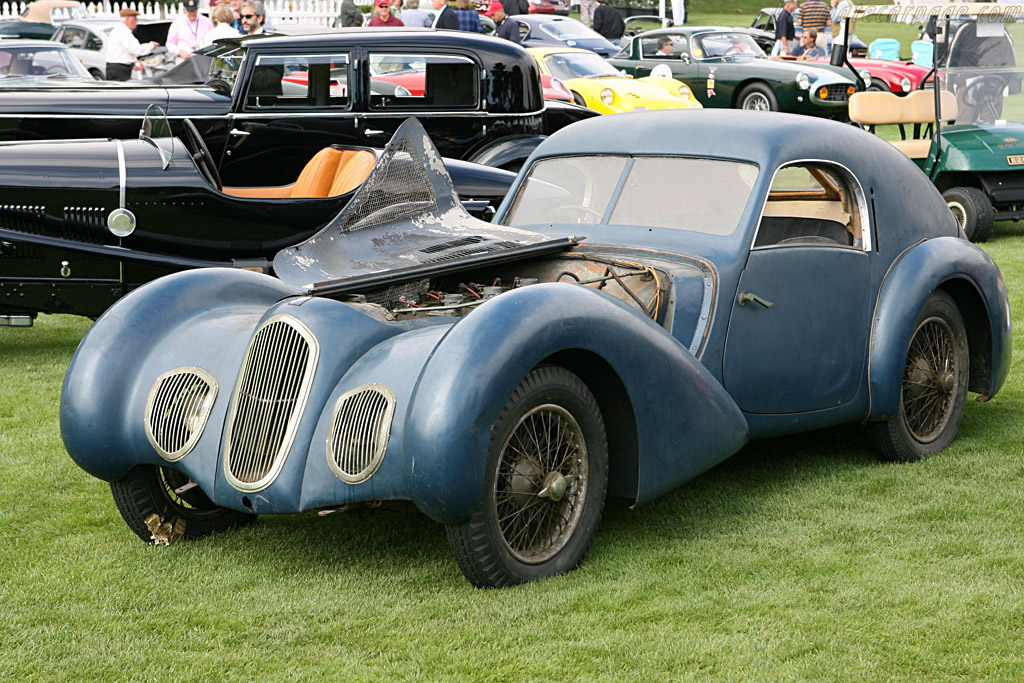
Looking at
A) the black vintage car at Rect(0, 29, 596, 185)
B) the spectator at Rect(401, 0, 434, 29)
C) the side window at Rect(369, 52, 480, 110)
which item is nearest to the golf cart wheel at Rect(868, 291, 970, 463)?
the black vintage car at Rect(0, 29, 596, 185)

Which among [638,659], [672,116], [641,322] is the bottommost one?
[638,659]

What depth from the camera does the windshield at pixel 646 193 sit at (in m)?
4.91

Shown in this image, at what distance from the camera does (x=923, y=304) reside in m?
5.08

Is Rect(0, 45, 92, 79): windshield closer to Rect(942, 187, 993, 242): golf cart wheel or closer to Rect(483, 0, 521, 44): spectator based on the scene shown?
Rect(483, 0, 521, 44): spectator

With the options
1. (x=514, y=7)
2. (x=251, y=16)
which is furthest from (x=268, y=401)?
(x=514, y=7)

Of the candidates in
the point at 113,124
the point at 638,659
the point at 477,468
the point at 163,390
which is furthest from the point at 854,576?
the point at 113,124

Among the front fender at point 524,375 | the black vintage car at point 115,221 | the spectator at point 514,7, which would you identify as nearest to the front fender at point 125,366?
the front fender at point 524,375

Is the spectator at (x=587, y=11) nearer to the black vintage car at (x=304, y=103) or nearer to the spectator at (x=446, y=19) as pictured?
the spectator at (x=446, y=19)

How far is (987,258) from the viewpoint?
5480mm

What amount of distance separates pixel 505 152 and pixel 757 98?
10.0 m

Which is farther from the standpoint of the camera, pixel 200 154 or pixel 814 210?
pixel 200 154

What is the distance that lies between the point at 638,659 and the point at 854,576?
0.97 metres

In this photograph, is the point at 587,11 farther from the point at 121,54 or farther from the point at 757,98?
the point at 121,54

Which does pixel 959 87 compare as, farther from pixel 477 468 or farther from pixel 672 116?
pixel 477 468
